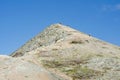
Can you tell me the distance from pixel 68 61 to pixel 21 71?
785cm

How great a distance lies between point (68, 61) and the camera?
148 feet

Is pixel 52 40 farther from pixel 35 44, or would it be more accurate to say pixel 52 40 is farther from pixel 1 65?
pixel 1 65

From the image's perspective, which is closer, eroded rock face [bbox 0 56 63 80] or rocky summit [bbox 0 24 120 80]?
eroded rock face [bbox 0 56 63 80]

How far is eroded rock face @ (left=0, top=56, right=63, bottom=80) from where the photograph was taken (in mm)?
38188

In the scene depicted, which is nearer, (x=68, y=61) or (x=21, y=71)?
(x=21, y=71)

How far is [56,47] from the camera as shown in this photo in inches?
1905

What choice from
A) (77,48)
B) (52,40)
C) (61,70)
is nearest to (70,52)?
(77,48)

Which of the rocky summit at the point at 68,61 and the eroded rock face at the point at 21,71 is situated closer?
the eroded rock face at the point at 21,71

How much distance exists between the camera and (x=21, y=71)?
39062 mm

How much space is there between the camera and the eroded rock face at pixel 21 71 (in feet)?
125

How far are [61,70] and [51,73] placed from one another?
278cm

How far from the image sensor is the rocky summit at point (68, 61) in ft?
129

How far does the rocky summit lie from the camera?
129 ft

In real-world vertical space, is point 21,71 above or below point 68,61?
below
